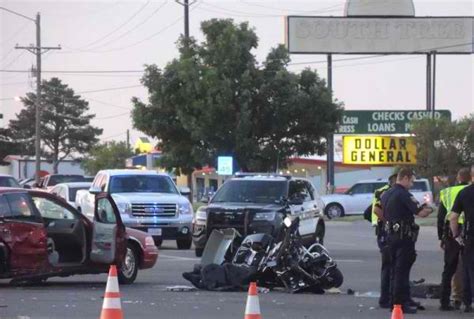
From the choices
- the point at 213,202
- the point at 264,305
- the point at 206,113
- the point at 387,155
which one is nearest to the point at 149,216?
the point at 213,202

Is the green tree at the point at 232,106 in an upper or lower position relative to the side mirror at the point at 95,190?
upper

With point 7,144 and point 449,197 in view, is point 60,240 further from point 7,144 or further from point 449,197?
point 7,144

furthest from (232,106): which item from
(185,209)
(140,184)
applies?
(185,209)

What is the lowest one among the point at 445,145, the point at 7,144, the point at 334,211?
the point at 334,211

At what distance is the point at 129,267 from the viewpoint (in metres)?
17.1

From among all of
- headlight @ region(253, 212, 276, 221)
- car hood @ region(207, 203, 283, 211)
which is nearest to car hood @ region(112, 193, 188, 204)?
car hood @ region(207, 203, 283, 211)

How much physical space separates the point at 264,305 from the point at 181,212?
471 inches

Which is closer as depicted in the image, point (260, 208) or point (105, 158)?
point (260, 208)

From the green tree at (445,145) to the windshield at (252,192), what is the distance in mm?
22091

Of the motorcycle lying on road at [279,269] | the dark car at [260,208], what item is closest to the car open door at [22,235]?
the motorcycle lying on road at [279,269]

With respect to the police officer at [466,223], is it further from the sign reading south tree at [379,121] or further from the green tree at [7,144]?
the green tree at [7,144]

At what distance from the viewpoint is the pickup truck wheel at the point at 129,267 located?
667 inches

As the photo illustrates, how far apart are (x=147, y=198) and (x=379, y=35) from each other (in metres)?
28.8

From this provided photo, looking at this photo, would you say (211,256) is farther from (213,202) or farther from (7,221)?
(213,202)
